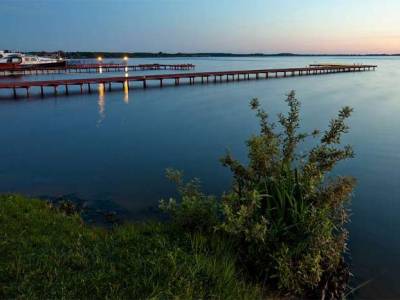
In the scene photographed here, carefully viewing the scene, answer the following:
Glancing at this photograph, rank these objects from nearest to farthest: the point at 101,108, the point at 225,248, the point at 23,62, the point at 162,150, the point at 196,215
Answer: the point at 225,248
the point at 196,215
the point at 162,150
the point at 101,108
the point at 23,62

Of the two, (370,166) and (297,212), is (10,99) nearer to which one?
(370,166)

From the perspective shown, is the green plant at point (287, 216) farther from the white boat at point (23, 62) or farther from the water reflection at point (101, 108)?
the white boat at point (23, 62)

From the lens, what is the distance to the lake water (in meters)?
11.0

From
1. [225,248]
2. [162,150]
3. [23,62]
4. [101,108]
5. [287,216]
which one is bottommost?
[162,150]

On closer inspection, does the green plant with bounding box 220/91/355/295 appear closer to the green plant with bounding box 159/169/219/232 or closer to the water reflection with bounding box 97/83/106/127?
the green plant with bounding box 159/169/219/232

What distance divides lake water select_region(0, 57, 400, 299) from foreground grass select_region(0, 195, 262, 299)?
11.0 feet

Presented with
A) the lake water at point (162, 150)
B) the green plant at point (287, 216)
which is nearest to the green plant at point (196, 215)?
the green plant at point (287, 216)

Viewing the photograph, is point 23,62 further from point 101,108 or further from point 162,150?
point 162,150

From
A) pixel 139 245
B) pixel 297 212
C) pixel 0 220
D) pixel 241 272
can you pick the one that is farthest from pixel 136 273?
pixel 0 220

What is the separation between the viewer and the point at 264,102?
132ft

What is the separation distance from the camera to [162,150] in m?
20.3

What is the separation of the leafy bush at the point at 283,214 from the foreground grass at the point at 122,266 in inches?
17.6

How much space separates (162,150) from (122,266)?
14.8 metres

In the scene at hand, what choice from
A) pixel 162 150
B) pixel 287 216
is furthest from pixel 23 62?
pixel 287 216
